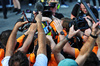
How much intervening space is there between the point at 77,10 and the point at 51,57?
178cm

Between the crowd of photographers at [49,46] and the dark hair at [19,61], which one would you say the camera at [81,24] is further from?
the dark hair at [19,61]

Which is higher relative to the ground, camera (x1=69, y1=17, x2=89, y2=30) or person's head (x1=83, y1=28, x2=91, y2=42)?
camera (x1=69, y1=17, x2=89, y2=30)

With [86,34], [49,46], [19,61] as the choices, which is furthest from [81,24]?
[19,61]

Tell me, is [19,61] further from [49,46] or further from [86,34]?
[86,34]

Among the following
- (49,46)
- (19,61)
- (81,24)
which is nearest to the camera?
(19,61)

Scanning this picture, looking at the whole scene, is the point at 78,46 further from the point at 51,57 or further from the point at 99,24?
the point at 99,24

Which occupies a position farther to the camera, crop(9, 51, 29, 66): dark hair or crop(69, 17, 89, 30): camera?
crop(69, 17, 89, 30): camera

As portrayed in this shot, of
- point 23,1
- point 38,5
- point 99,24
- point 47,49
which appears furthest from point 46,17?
point 23,1

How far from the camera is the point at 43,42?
164 cm

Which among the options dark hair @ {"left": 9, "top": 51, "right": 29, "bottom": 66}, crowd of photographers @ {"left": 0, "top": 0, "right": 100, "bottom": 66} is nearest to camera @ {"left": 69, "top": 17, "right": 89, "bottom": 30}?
crowd of photographers @ {"left": 0, "top": 0, "right": 100, "bottom": 66}

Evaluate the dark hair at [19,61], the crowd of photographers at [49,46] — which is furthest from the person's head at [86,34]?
the dark hair at [19,61]

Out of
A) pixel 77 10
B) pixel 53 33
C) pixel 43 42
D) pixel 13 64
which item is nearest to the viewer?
pixel 13 64

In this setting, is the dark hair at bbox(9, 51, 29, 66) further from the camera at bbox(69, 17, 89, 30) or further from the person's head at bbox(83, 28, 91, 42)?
the person's head at bbox(83, 28, 91, 42)

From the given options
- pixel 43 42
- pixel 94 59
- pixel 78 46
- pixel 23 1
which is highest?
pixel 43 42
